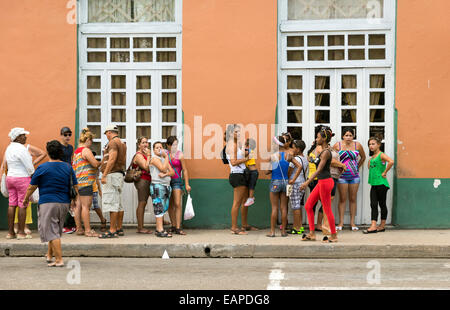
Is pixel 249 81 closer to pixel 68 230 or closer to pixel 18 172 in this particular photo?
pixel 68 230

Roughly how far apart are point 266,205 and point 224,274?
3.56m

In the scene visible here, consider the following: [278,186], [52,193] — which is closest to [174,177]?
[278,186]

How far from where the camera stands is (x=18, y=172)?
1091cm

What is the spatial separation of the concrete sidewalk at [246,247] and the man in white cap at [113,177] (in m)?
0.47

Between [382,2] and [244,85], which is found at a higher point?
[382,2]

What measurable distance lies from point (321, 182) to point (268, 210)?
191cm

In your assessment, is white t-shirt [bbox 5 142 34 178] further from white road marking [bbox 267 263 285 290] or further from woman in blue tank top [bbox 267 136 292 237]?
white road marking [bbox 267 263 285 290]

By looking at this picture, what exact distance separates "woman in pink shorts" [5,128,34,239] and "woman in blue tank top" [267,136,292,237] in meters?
4.01

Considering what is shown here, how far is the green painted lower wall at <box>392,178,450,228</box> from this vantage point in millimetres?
11555

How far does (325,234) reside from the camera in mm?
10734

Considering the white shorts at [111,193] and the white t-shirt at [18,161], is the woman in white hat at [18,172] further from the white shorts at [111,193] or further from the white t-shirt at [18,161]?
the white shorts at [111,193]

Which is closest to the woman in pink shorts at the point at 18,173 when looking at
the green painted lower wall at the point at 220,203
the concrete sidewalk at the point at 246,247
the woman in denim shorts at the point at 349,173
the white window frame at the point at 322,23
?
the concrete sidewalk at the point at 246,247
